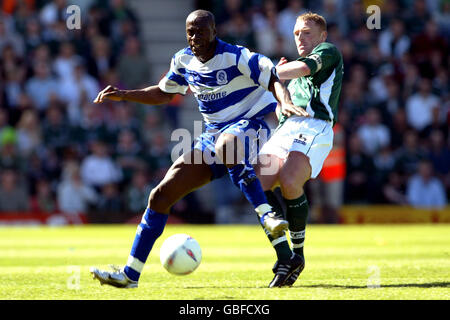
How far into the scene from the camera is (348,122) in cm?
1686

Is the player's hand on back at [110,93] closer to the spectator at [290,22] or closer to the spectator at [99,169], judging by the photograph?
the spectator at [99,169]

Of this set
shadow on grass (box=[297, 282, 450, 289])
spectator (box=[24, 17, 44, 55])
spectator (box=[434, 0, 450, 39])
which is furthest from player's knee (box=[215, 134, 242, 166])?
spectator (box=[434, 0, 450, 39])

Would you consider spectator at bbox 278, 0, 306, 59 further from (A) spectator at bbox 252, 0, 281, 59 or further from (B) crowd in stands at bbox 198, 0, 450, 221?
(A) spectator at bbox 252, 0, 281, 59

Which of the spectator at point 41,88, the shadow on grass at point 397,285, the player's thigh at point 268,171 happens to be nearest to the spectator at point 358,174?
the spectator at point 41,88

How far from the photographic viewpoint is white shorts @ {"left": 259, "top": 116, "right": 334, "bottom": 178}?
22.6 ft

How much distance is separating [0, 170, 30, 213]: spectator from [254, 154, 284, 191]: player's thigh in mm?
9573

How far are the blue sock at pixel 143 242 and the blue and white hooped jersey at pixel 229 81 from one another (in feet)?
3.01

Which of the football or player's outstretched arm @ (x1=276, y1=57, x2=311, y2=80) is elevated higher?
player's outstretched arm @ (x1=276, y1=57, x2=311, y2=80)

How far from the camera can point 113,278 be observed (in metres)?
6.07

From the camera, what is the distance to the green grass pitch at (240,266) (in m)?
5.80

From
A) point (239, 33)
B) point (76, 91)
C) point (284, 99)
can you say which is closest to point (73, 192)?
point (76, 91)

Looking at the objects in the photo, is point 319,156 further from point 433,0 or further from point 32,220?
point 433,0

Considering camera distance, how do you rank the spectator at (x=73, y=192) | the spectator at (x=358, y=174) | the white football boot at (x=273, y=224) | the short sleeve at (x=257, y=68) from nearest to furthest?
the white football boot at (x=273, y=224) → the short sleeve at (x=257, y=68) → the spectator at (x=73, y=192) → the spectator at (x=358, y=174)

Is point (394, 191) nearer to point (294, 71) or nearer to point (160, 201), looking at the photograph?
point (294, 71)
